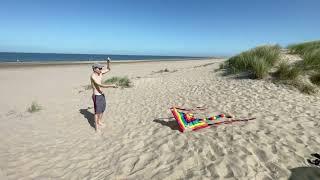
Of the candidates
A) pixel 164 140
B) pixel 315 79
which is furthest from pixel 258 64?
pixel 164 140

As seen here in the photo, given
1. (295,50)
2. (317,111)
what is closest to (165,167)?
(317,111)

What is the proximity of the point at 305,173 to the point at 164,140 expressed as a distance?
2.61 metres

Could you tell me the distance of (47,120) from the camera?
24.3ft

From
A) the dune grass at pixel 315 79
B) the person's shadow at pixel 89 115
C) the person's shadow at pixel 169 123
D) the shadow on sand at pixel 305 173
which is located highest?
the dune grass at pixel 315 79

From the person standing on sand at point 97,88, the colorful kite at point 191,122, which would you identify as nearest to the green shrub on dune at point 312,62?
the colorful kite at point 191,122

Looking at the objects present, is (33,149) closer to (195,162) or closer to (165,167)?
(165,167)

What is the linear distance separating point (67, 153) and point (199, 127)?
2869mm

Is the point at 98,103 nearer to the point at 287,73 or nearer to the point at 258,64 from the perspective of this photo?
the point at 258,64

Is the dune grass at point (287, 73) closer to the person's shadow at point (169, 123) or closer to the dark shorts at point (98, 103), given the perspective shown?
the person's shadow at point (169, 123)

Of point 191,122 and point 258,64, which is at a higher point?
point 258,64

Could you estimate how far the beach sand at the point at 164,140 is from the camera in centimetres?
404

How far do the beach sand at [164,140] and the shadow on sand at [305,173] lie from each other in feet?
0.25

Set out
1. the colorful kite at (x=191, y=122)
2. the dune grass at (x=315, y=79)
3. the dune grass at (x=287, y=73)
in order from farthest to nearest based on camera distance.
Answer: the dune grass at (x=287, y=73) < the dune grass at (x=315, y=79) < the colorful kite at (x=191, y=122)

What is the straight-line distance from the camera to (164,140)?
5250 mm
